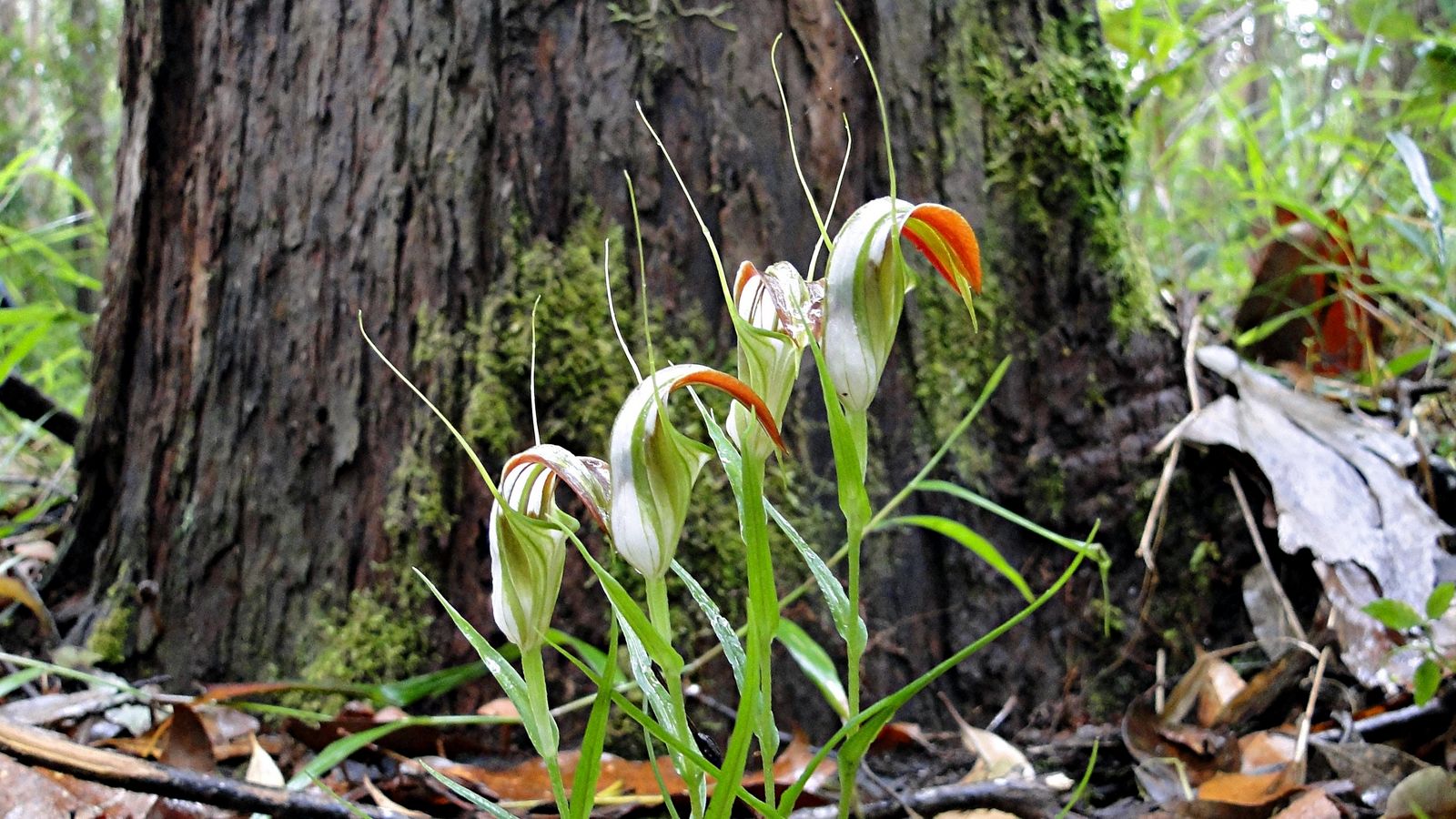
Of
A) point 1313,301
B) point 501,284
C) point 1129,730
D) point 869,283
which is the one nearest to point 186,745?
point 501,284

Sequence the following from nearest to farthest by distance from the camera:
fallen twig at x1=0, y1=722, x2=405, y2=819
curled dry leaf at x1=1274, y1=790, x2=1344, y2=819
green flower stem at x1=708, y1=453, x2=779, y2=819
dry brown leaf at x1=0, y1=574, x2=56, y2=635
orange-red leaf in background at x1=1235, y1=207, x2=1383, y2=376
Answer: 1. green flower stem at x1=708, y1=453, x2=779, y2=819
2. fallen twig at x1=0, y1=722, x2=405, y2=819
3. curled dry leaf at x1=1274, y1=790, x2=1344, y2=819
4. dry brown leaf at x1=0, y1=574, x2=56, y2=635
5. orange-red leaf in background at x1=1235, y1=207, x2=1383, y2=376

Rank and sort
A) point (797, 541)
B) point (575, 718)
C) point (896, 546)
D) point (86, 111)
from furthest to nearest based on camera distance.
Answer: point (86, 111), point (896, 546), point (575, 718), point (797, 541)

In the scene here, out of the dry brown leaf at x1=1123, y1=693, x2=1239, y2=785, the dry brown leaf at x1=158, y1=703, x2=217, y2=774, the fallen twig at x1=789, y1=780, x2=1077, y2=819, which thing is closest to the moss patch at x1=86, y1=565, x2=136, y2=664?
the dry brown leaf at x1=158, y1=703, x2=217, y2=774

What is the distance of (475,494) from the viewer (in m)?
1.52

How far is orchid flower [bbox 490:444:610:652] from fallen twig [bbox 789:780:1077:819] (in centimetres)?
50

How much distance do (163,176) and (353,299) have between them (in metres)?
0.52

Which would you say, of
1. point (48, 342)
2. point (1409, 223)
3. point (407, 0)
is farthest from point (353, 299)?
point (48, 342)

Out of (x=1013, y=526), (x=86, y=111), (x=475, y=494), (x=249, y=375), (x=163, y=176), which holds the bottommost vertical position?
(x=1013, y=526)

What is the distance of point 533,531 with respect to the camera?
720mm

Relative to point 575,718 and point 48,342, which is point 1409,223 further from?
point 48,342

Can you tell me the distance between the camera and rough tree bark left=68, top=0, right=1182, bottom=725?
60.3 inches

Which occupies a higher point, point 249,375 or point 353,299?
point 353,299

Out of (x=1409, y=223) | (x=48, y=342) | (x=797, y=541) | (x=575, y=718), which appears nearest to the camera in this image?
(x=797, y=541)

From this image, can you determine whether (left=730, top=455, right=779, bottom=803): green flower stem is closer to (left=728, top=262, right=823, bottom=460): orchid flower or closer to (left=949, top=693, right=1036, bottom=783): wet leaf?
(left=728, top=262, right=823, bottom=460): orchid flower
